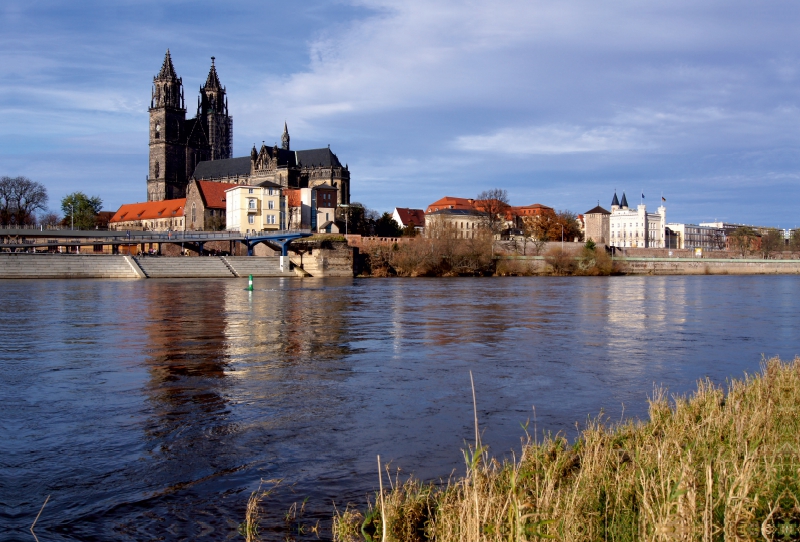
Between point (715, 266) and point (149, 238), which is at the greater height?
point (149, 238)

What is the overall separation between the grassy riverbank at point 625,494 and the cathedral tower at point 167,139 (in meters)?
162

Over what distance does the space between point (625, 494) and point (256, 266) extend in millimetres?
80254

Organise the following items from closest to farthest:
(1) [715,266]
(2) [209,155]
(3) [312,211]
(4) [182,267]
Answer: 1. (4) [182,267]
2. (1) [715,266]
3. (3) [312,211]
4. (2) [209,155]

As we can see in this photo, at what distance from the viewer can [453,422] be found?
10.8 metres

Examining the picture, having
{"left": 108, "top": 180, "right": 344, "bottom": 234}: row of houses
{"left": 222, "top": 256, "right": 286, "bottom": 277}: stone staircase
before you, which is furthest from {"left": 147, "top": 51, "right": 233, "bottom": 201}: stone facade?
{"left": 222, "top": 256, "right": 286, "bottom": 277}: stone staircase

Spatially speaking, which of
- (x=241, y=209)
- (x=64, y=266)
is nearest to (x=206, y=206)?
(x=241, y=209)

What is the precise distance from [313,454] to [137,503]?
240 centimetres

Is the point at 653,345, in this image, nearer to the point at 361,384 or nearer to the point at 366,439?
the point at 361,384

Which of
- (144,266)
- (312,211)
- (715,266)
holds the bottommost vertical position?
(715,266)

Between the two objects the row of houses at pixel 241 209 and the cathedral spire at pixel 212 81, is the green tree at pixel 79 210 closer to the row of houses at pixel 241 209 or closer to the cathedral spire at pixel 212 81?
the row of houses at pixel 241 209

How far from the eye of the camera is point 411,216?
548 ft

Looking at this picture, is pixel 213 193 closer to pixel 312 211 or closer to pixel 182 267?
pixel 312 211

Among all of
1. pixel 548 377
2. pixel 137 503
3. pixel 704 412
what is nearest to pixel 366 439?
pixel 137 503

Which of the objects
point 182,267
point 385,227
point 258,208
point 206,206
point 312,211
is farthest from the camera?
point 385,227
